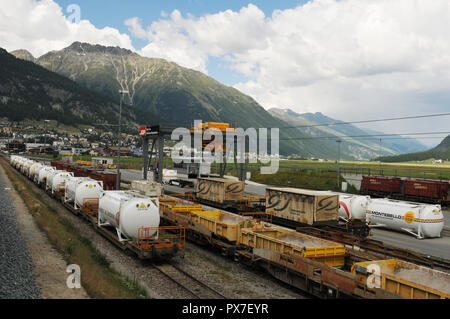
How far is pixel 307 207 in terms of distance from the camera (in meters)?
25.8

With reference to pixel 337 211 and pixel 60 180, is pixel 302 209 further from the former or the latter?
pixel 60 180

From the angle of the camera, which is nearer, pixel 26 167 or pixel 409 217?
pixel 409 217

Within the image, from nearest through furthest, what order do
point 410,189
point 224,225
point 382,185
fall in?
point 224,225 → point 410,189 → point 382,185

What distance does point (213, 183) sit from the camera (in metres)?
36.6

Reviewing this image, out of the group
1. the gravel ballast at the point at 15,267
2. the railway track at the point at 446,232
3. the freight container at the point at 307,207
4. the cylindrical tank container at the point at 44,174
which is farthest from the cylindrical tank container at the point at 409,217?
the cylindrical tank container at the point at 44,174

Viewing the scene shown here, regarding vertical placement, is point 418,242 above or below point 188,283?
below

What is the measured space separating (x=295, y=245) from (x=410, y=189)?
38651 millimetres

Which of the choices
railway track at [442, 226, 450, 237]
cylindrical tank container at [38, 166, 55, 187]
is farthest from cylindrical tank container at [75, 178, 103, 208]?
railway track at [442, 226, 450, 237]

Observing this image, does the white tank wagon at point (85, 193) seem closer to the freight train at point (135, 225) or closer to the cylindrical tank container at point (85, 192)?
the cylindrical tank container at point (85, 192)

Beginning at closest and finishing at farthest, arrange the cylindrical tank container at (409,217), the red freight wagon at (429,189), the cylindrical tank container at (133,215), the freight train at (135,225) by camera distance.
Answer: the freight train at (135,225)
the cylindrical tank container at (133,215)
the cylindrical tank container at (409,217)
the red freight wagon at (429,189)

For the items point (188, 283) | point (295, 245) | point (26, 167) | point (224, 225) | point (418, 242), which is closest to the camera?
point (188, 283)

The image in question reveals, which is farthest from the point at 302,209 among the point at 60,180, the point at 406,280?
the point at 60,180

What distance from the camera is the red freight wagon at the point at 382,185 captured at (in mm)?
48594
